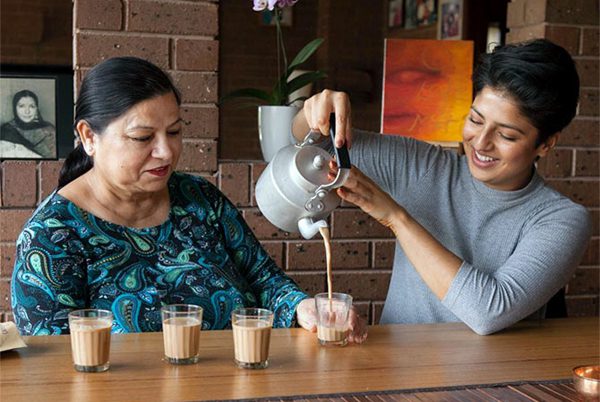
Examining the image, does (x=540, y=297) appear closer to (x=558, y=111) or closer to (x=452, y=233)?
(x=452, y=233)

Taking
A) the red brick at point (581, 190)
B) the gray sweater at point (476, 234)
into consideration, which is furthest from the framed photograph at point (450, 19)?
the gray sweater at point (476, 234)

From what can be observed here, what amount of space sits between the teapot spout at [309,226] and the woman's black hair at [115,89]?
1.63 feet

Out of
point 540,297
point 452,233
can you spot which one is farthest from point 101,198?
point 540,297

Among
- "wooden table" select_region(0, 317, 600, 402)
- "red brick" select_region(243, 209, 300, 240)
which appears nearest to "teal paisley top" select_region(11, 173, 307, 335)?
"wooden table" select_region(0, 317, 600, 402)

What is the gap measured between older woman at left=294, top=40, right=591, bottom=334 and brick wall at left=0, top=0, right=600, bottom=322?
0.63 meters

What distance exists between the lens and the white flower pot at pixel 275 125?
2.41 meters

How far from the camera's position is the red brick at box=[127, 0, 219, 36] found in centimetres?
240

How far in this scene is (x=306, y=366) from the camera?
1.43 meters

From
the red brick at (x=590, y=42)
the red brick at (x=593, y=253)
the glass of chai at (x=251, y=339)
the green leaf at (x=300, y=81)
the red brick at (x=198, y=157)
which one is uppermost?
the red brick at (x=590, y=42)

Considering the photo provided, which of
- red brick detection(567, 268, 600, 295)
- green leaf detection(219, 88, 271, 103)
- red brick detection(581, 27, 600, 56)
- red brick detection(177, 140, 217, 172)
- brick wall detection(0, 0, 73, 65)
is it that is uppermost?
brick wall detection(0, 0, 73, 65)

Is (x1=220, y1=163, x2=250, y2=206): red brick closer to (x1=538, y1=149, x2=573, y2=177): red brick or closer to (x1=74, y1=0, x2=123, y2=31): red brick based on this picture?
(x1=74, y1=0, x2=123, y2=31): red brick

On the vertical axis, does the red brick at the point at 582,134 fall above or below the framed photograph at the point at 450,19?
below

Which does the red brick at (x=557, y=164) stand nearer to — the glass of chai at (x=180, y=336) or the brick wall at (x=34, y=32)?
the glass of chai at (x=180, y=336)

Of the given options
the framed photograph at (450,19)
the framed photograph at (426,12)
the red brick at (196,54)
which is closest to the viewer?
the red brick at (196,54)
